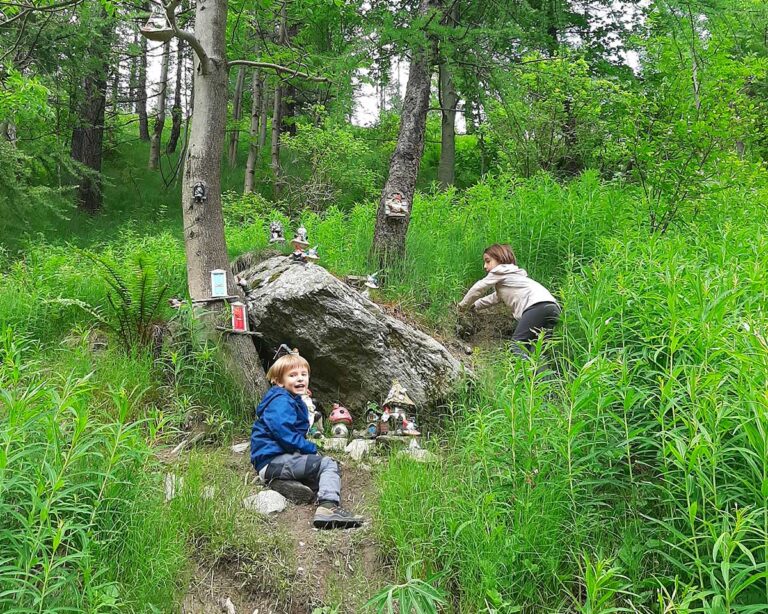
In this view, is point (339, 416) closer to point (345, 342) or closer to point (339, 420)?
point (339, 420)

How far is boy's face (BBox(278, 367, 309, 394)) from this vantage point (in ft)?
13.1

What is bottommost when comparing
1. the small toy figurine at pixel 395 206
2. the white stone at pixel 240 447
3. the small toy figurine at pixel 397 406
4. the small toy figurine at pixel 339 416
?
the white stone at pixel 240 447

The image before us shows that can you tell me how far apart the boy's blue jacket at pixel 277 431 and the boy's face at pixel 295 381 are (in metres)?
0.12

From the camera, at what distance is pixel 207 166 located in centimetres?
498

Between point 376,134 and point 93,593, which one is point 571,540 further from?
point 376,134

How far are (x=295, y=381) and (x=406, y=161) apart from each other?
3.45 meters

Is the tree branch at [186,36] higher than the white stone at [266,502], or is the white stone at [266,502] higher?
the tree branch at [186,36]

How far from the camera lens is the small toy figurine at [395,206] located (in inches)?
237

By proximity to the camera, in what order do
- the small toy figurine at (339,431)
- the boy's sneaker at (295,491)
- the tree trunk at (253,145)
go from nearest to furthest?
the boy's sneaker at (295,491) < the small toy figurine at (339,431) < the tree trunk at (253,145)

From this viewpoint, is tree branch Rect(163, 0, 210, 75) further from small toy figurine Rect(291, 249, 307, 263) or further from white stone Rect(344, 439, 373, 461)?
white stone Rect(344, 439, 373, 461)

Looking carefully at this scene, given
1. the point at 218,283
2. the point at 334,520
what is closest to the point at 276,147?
the point at 218,283

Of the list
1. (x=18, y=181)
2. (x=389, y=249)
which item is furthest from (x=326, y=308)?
(x=18, y=181)

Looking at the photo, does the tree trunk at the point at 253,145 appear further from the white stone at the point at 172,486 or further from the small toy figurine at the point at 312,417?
the white stone at the point at 172,486

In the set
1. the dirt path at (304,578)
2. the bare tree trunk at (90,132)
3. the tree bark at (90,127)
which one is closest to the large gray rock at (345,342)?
the dirt path at (304,578)
